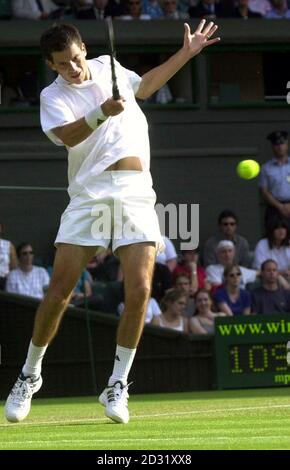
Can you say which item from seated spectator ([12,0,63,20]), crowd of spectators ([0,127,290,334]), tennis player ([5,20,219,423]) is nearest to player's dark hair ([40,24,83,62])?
tennis player ([5,20,219,423])

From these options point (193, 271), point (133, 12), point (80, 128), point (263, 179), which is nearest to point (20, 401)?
point (80, 128)

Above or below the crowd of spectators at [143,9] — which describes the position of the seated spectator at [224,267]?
below

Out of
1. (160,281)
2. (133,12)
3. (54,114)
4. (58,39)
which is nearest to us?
(58,39)

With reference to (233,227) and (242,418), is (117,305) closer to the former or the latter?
(233,227)

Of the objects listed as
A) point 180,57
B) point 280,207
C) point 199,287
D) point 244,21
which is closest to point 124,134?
point 180,57

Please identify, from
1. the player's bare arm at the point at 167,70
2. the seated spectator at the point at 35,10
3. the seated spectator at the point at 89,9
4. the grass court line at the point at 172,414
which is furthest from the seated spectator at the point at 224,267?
the player's bare arm at the point at 167,70

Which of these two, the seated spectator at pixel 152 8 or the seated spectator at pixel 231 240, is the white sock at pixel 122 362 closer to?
the seated spectator at pixel 231 240

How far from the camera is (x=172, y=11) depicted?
19.5 m

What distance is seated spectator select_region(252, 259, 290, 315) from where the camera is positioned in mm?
15492

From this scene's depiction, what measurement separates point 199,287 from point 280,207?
2.80 meters

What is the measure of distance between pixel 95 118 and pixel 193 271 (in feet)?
25.7

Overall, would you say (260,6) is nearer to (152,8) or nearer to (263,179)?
(152,8)

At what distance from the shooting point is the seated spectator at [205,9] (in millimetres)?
19453

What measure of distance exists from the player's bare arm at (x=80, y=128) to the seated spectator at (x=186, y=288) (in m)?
6.62
